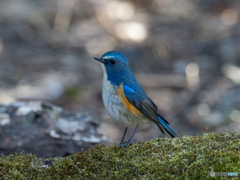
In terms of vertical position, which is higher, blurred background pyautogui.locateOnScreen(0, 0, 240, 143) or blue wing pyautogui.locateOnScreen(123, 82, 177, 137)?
blurred background pyautogui.locateOnScreen(0, 0, 240, 143)

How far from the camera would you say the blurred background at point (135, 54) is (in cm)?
880

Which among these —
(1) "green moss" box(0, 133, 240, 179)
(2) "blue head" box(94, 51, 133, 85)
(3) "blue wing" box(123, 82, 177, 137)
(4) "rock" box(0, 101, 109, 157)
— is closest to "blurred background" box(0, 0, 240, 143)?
(4) "rock" box(0, 101, 109, 157)

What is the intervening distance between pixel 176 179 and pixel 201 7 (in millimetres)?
12681

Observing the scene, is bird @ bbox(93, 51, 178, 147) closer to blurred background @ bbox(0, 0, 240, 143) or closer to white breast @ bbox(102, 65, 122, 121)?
white breast @ bbox(102, 65, 122, 121)

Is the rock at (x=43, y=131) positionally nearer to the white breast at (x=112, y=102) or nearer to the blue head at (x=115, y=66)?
the white breast at (x=112, y=102)

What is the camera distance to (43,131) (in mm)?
4898

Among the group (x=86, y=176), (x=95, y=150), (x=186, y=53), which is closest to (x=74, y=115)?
(x=95, y=150)

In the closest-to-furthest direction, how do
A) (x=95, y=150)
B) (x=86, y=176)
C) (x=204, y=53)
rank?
(x=86, y=176) → (x=95, y=150) → (x=204, y=53)

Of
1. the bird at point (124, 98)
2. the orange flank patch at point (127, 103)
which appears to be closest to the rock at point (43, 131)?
the bird at point (124, 98)

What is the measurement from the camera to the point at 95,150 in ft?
11.9

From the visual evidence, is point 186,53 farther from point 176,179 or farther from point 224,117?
point 176,179

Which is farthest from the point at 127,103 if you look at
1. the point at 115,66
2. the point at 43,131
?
the point at 43,131

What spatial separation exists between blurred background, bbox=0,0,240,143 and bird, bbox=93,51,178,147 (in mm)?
3030

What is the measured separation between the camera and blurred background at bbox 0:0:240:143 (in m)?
8.80
